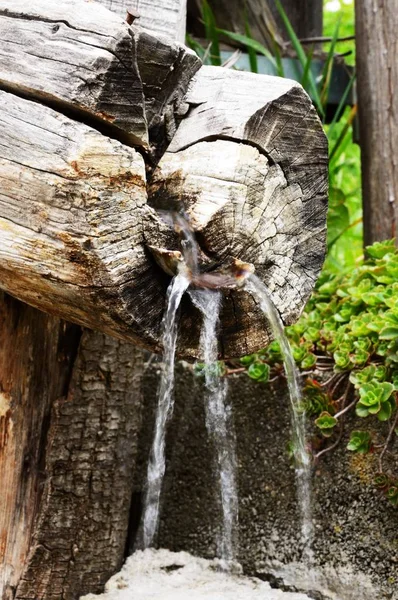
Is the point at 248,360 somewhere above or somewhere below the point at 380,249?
below

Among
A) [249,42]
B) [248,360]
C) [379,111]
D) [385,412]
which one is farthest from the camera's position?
[249,42]

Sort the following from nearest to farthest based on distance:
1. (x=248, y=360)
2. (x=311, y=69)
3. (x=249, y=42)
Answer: (x=248, y=360) < (x=249, y=42) < (x=311, y=69)

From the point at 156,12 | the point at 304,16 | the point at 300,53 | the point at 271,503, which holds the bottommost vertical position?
the point at 271,503

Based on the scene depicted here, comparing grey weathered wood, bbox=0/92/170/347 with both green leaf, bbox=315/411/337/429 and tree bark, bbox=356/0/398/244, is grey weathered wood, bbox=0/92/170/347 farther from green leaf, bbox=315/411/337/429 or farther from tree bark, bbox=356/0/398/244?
tree bark, bbox=356/0/398/244

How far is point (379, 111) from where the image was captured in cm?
324

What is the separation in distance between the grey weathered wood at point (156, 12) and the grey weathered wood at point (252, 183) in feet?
1.69

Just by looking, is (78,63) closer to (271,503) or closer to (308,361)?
(308,361)

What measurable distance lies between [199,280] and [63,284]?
287mm

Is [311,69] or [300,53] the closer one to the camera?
[300,53]

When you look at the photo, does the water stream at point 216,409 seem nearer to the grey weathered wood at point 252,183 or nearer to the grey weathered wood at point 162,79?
the grey weathered wood at point 252,183

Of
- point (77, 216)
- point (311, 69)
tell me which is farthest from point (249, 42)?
point (77, 216)

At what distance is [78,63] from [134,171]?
9.5 inches

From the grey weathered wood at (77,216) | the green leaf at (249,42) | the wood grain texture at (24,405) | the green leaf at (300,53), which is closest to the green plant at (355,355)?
the wood grain texture at (24,405)

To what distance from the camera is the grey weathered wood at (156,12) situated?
7.75 ft
